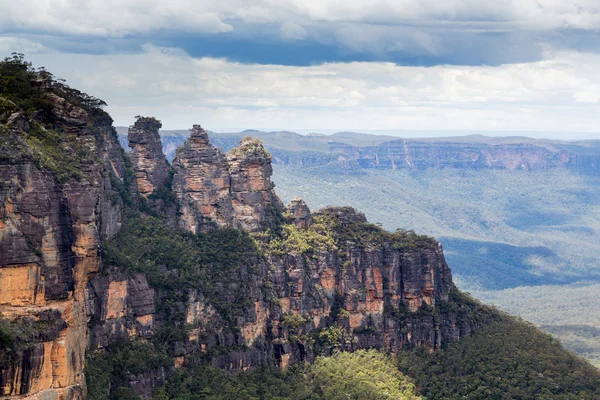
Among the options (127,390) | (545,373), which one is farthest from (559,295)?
(127,390)

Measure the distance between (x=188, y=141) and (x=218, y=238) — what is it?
823cm

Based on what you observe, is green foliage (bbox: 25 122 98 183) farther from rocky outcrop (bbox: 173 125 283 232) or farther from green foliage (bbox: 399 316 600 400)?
green foliage (bbox: 399 316 600 400)

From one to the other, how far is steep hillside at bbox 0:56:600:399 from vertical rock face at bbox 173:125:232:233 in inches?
6.2

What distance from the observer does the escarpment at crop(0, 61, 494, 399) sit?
152 feet

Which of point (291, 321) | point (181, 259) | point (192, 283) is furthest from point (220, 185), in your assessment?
point (291, 321)

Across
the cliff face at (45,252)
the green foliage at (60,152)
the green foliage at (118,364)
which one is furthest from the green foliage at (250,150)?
the cliff face at (45,252)

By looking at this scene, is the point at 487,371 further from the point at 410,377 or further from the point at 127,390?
the point at 127,390

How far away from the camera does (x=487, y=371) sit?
76188mm

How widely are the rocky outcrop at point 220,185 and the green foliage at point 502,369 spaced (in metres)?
17.4

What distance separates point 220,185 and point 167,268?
1176 cm

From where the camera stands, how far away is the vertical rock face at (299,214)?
83688mm

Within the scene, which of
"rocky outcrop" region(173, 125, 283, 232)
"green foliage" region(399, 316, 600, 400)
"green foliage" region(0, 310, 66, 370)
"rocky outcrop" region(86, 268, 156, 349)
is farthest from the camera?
"rocky outcrop" region(173, 125, 283, 232)

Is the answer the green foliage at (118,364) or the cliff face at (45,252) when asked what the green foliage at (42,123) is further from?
the green foliage at (118,364)

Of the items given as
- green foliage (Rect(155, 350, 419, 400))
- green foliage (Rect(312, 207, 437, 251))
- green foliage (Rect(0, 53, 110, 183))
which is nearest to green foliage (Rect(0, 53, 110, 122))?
green foliage (Rect(0, 53, 110, 183))
